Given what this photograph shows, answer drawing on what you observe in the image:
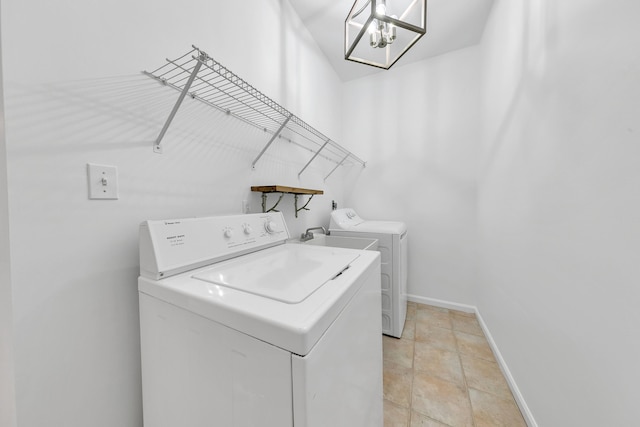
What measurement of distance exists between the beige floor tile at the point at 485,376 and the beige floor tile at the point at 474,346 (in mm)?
61

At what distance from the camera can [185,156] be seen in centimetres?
109

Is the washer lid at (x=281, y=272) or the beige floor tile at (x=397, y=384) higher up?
the washer lid at (x=281, y=272)

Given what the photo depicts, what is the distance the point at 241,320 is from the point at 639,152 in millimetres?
1226

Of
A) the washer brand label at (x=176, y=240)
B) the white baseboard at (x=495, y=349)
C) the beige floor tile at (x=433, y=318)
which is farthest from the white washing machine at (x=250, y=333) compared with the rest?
the beige floor tile at (x=433, y=318)

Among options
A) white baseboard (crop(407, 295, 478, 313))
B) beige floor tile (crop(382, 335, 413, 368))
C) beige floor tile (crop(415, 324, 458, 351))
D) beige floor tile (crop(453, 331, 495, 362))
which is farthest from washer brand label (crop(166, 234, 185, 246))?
white baseboard (crop(407, 295, 478, 313))

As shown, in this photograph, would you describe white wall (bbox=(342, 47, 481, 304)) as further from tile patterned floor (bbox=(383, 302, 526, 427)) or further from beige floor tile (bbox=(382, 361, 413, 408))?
beige floor tile (bbox=(382, 361, 413, 408))

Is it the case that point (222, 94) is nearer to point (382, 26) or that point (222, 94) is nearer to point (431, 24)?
point (382, 26)

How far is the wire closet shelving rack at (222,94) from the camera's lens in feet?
2.83

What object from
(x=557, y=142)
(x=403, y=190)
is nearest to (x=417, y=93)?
(x=403, y=190)

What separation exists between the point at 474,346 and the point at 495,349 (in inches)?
6.6

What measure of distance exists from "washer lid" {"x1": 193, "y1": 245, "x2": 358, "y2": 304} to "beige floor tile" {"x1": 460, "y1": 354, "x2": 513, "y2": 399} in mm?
1432

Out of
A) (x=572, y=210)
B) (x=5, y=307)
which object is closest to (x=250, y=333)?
(x=5, y=307)

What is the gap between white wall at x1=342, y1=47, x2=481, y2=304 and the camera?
2.45m

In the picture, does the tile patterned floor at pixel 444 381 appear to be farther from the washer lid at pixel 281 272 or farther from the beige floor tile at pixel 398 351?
the washer lid at pixel 281 272
